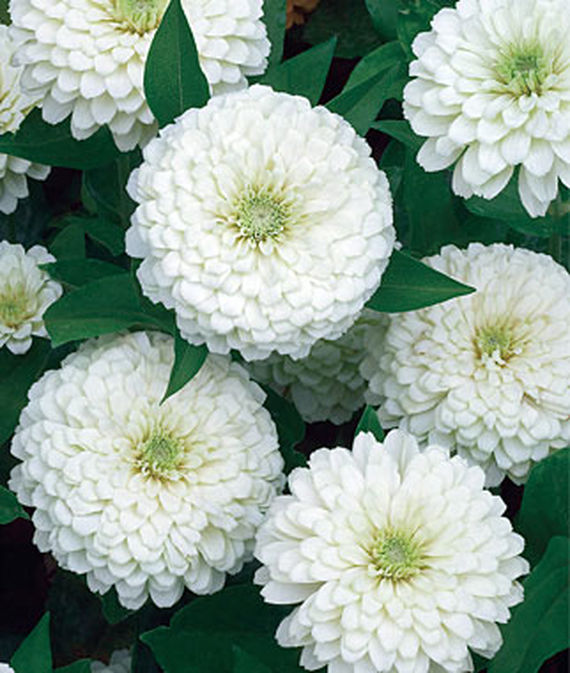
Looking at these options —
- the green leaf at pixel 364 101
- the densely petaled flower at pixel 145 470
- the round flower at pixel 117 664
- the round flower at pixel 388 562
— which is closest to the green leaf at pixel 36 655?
the densely petaled flower at pixel 145 470

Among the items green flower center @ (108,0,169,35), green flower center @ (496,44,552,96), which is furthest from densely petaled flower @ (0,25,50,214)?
green flower center @ (496,44,552,96)

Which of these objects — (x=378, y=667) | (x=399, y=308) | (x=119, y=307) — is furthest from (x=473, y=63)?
(x=378, y=667)

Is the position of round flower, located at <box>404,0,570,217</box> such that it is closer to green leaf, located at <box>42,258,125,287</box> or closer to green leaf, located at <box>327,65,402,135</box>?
green leaf, located at <box>327,65,402,135</box>

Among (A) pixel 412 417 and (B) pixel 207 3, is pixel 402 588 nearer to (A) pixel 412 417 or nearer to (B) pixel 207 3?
(A) pixel 412 417

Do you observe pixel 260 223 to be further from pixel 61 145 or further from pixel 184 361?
pixel 61 145

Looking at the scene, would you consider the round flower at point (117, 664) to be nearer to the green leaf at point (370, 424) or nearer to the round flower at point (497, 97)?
the green leaf at point (370, 424)

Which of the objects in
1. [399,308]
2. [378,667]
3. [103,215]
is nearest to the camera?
[378,667]
